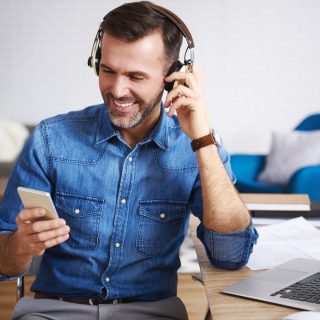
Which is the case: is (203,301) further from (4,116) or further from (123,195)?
(4,116)

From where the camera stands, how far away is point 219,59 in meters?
4.90

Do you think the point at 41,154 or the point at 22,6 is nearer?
the point at 41,154

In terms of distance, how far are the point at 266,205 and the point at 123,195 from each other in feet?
1.52

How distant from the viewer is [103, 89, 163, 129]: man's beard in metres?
1.42

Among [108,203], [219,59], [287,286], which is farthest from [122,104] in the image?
[219,59]

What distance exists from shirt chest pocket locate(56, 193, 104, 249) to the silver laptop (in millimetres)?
415

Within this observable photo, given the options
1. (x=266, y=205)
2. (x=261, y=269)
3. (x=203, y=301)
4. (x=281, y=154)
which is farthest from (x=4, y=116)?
(x=261, y=269)

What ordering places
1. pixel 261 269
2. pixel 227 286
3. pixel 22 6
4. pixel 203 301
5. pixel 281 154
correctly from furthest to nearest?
pixel 22 6 → pixel 281 154 → pixel 203 301 → pixel 261 269 → pixel 227 286

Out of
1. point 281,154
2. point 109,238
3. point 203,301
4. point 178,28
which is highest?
point 178,28

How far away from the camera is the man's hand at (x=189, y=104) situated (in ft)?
4.66

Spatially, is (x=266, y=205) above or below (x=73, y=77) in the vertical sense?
above

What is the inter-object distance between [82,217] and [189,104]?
1.18ft

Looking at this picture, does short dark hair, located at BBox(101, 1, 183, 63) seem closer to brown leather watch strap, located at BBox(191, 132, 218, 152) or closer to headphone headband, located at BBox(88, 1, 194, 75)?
headphone headband, located at BBox(88, 1, 194, 75)

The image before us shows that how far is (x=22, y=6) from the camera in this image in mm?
4730
